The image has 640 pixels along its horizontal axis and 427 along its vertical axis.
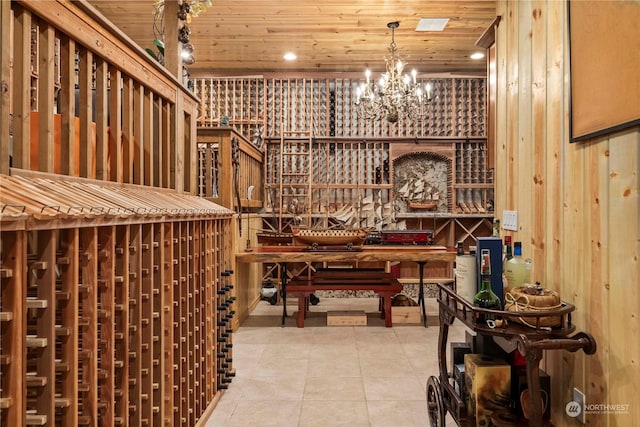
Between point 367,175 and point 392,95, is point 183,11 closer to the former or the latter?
point 392,95

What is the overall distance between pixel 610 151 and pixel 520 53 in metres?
1.05

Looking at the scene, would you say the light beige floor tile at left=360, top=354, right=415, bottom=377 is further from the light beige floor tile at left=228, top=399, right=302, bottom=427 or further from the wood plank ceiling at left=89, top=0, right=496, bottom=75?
the wood plank ceiling at left=89, top=0, right=496, bottom=75

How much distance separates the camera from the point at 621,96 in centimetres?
159

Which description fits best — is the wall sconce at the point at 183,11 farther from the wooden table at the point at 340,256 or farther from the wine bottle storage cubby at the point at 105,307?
the wooden table at the point at 340,256

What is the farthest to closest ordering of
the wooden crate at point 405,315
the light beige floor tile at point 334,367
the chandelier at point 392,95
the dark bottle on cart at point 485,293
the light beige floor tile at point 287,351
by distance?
the chandelier at point 392,95
the wooden crate at point 405,315
the light beige floor tile at point 287,351
the light beige floor tile at point 334,367
the dark bottle on cart at point 485,293

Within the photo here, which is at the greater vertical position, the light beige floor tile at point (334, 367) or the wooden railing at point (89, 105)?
the wooden railing at point (89, 105)

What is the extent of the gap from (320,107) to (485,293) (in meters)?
5.58

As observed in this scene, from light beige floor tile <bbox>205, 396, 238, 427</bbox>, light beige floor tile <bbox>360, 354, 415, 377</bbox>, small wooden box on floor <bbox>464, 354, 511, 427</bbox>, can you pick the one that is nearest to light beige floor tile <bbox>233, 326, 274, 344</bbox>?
light beige floor tile <bbox>360, 354, 415, 377</bbox>

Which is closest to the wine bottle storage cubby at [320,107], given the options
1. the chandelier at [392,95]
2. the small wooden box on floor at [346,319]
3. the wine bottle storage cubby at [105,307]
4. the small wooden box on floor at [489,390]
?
the chandelier at [392,95]

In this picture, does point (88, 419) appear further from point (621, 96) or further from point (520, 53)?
point (520, 53)

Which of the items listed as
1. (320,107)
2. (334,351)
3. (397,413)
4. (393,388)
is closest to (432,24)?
(320,107)

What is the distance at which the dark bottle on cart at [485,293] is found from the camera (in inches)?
72.6

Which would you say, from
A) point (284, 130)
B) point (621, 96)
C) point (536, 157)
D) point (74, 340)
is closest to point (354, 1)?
point (284, 130)

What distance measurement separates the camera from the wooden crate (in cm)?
500
